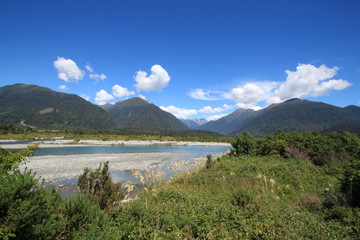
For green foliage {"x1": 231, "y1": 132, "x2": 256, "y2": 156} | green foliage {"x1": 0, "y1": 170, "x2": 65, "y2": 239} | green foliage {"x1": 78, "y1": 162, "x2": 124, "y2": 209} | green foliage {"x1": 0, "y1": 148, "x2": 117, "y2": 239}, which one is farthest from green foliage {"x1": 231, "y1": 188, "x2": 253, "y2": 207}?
green foliage {"x1": 231, "y1": 132, "x2": 256, "y2": 156}

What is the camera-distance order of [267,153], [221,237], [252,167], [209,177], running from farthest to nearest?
[267,153] → [252,167] → [209,177] → [221,237]

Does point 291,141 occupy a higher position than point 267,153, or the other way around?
point 291,141

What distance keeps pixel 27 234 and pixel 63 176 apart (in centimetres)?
1787

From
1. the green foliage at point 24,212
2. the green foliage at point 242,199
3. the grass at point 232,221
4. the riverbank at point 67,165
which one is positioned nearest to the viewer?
the green foliage at point 24,212

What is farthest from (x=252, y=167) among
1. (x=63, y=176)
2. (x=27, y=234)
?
(x=63, y=176)

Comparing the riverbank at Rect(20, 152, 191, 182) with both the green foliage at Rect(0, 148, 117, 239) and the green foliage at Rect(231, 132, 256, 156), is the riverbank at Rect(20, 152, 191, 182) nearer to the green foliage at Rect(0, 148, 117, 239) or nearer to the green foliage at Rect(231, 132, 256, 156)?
the green foliage at Rect(231, 132, 256, 156)

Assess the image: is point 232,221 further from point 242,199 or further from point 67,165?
point 67,165

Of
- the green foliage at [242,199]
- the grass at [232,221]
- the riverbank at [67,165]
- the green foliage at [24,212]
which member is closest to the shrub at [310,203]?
the grass at [232,221]

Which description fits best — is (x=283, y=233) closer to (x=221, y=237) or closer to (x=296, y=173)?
(x=221, y=237)

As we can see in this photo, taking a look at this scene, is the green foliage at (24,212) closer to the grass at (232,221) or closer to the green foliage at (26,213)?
the green foliage at (26,213)

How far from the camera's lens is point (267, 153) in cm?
2233

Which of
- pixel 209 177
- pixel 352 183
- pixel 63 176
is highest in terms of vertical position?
pixel 352 183

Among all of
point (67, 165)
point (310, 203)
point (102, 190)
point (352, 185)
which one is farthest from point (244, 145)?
point (67, 165)

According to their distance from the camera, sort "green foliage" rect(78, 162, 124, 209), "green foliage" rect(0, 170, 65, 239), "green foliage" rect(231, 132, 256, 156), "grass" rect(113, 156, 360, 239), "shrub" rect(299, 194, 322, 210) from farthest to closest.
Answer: "green foliage" rect(231, 132, 256, 156), "shrub" rect(299, 194, 322, 210), "green foliage" rect(78, 162, 124, 209), "grass" rect(113, 156, 360, 239), "green foliage" rect(0, 170, 65, 239)
